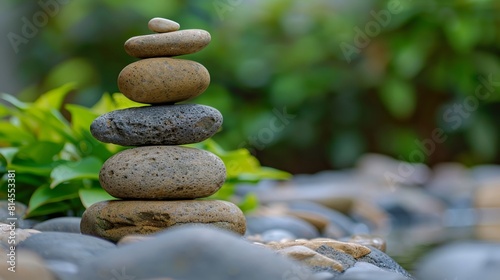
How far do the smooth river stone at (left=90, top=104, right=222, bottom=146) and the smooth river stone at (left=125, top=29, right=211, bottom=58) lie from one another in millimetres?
227

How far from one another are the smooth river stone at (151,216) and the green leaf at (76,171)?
73cm

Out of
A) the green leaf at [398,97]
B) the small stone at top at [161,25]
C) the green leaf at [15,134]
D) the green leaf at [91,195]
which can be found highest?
the green leaf at [398,97]

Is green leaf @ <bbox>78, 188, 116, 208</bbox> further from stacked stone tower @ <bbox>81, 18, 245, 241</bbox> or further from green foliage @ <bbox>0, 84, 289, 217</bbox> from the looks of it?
stacked stone tower @ <bbox>81, 18, 245, 241</bbox>

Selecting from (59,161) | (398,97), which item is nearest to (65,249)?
(59,161)

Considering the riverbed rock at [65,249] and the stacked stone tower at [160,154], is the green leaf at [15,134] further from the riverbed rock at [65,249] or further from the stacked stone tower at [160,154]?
the riverbed rock at [65,249]

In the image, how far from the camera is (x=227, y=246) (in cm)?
199

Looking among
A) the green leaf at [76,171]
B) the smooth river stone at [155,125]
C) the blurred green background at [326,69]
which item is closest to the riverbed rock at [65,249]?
the smooth river stone at [155,125]

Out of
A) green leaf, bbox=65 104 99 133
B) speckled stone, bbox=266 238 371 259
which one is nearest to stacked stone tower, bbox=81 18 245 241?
speckled stone, bbox=266 238 371 259

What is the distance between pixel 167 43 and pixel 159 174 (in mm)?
534

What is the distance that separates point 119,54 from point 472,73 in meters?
4.73

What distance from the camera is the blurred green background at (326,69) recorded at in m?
9.16

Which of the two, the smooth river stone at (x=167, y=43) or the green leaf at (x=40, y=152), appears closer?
the smooth river stone at (x=167, y=43)

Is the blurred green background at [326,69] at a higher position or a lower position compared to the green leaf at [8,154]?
higher

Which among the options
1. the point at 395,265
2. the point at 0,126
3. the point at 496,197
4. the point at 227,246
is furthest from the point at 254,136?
the point at 227,246
